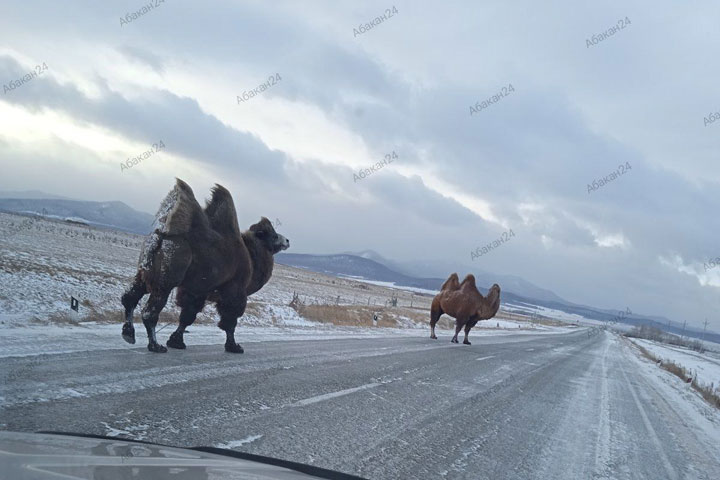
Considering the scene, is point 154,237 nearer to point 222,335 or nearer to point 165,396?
point 165,396

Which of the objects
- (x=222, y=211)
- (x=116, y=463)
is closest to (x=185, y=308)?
(x=222, y=211)

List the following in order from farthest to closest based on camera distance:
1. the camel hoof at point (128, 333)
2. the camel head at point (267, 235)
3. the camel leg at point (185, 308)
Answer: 1. the camel head at point (267, 235)
2. the camel leg at point (185, 308)
3. the camel hoof at point (128, 333)

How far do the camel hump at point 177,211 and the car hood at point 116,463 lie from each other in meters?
4.34

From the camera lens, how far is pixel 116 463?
220cm

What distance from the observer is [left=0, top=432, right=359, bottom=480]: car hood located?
6.27 feet

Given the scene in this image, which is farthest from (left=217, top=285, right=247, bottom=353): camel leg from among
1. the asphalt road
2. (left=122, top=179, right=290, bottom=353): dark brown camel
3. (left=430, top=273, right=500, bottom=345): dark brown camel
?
(left=430, top=273, right=500, bottom=345): dark brown camel

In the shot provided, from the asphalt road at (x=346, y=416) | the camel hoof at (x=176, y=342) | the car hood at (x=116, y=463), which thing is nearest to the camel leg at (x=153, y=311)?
the asphalt road at (x=346, y=416)

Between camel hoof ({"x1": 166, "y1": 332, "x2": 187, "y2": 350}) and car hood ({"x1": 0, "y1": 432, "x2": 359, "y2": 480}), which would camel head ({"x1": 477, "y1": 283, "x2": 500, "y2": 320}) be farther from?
car hood ({"x1": 0, "y1": 432, "x2": 359, "y2": 480})

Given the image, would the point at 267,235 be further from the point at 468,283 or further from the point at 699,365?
the point at 699,365

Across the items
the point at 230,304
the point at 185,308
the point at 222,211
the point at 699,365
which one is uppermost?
the point at 222,211

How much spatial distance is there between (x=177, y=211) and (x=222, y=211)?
1020 millimetres

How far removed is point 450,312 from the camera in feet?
67.5

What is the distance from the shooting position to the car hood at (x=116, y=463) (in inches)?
75.2

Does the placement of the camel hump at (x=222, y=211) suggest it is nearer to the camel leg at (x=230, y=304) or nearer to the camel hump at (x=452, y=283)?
the camel leg at (x=230, y=304)
